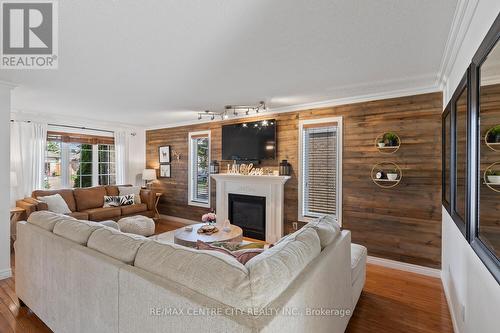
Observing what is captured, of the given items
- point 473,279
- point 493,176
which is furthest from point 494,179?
point 473,279

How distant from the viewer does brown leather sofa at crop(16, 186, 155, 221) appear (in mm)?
4633

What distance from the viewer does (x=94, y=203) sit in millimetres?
5223

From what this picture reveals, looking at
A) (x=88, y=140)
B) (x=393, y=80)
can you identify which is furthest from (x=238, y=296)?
(x=88, y=140)

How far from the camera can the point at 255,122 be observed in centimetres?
482

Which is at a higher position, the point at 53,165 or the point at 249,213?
the point at 53,165

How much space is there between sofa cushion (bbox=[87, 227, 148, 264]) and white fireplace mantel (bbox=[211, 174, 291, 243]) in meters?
3.07

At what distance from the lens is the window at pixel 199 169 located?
574 centimetres

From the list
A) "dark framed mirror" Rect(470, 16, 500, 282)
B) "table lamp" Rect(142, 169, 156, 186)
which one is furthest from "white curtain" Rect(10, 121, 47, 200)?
"dark framed mirror" Rect(470, 16, 500, 282)

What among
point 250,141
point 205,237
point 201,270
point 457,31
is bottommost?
point 205,237

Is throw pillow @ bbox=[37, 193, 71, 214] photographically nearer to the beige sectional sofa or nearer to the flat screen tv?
the beige sectional sofa

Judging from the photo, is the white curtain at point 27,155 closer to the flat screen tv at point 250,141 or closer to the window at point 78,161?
the window at point 78,161

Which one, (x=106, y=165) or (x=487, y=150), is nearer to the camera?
(x=487, y=150)

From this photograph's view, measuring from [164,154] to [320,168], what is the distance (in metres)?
4.06

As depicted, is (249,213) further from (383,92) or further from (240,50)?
(240,50)
